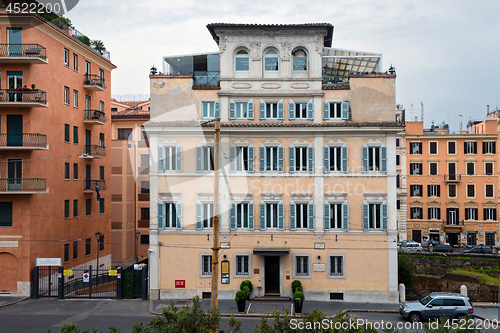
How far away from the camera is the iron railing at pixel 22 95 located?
98.5 feet

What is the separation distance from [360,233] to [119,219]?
30.9 m

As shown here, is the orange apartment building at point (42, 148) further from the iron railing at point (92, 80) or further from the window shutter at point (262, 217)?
the window shutter at point (262, 217)

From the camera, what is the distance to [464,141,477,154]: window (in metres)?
60.9

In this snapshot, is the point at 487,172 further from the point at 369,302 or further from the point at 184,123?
the point at 184,123

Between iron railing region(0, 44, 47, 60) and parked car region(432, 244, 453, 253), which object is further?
parked car region(432, 244, 453, 253)

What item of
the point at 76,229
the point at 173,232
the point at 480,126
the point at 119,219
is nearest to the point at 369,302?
the point at 173,232

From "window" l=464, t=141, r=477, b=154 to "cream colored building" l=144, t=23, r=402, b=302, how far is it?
3841 centimetres

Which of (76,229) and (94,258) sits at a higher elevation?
(76,229)

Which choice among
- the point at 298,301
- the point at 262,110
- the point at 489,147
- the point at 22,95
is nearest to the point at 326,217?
the point at 298,301

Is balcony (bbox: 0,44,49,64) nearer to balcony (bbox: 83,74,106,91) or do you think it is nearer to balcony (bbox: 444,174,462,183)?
balcony (bbox: 83,74,106,91)

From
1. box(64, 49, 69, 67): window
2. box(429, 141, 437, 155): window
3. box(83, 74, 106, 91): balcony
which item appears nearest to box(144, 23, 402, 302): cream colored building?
box(64, 49, 69, 67): window

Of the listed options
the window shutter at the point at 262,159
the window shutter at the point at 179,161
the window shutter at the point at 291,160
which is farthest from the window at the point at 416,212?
the window shutter at the point at 179,161

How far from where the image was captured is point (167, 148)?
29844 mm

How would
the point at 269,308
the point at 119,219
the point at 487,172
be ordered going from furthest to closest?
the point at 487,172, the point at 119,219, the point at 269,308
